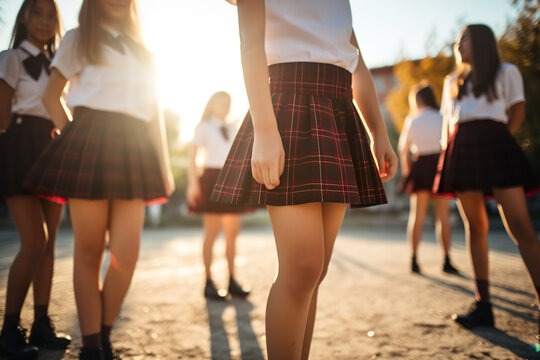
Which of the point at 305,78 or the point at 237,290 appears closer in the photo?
the point at 305,78

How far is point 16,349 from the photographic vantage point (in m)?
1.77

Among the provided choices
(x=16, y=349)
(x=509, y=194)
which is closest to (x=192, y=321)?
(x=16, y=349)

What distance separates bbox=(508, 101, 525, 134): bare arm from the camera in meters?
2.22

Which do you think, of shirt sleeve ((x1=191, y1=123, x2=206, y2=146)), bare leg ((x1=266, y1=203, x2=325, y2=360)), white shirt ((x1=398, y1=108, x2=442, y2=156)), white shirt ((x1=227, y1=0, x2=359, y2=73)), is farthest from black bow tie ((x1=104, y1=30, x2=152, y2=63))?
white shirt ((x1=398, y1=108, x2=442, y2=156))

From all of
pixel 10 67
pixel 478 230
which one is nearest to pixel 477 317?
pixel 478 230

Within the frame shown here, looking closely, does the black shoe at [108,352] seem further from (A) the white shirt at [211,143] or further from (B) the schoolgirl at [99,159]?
(A) the white shirt at [211,143]

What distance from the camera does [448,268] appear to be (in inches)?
156

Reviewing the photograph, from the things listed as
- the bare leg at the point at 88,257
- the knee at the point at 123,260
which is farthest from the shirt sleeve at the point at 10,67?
the knee at the point at 123,260

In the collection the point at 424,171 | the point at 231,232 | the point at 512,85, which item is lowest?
the point at 231,232

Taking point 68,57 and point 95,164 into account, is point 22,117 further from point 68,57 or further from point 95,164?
point 95,164

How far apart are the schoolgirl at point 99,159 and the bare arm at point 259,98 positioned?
93 centimetres

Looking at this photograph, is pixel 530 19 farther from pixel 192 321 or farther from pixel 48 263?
pixel 48 263

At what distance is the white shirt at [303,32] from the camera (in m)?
1.19

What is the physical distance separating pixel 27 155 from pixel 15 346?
1.05 meters
